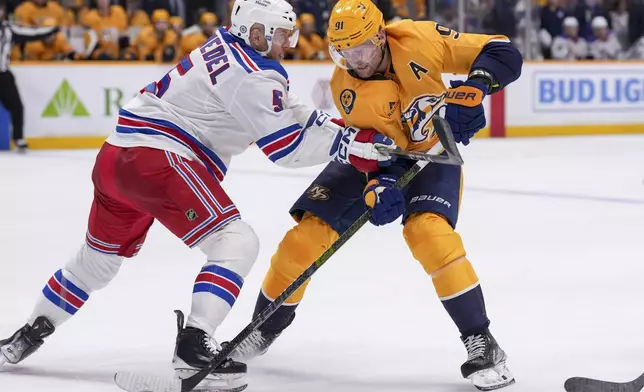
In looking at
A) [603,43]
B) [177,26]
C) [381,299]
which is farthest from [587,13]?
[381,299]

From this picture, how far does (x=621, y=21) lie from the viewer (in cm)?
1327

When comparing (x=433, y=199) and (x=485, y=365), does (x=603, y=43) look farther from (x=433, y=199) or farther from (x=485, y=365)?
(x=485, y=365)

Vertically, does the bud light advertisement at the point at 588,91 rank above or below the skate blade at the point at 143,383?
below

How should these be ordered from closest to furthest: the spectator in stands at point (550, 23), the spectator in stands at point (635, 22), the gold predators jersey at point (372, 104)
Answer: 1. the gold predators jersey at point (372, 104)
2. the spectator in stands at point (550, 23)
3. the spectator in stands at point (635, 22)

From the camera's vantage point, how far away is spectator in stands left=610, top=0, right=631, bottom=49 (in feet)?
42.9

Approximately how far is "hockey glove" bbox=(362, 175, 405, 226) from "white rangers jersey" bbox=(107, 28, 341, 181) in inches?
6.0

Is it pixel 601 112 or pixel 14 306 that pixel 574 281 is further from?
pixel 601 112

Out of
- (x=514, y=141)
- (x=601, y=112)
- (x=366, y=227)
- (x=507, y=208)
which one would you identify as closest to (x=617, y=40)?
(x=601, y=112)

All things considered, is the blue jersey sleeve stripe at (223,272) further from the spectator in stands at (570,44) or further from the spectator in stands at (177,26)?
the spectator in stands at (570,44)

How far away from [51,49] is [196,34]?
1444 mm

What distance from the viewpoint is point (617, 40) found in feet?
42.9

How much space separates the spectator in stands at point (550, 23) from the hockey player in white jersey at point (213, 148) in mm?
9904

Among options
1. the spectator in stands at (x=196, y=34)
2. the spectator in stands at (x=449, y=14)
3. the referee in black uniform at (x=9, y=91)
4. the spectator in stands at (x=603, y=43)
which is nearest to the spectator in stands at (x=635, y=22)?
the spectator in stands at (x=603, y=43)

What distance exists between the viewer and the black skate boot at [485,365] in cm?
281
